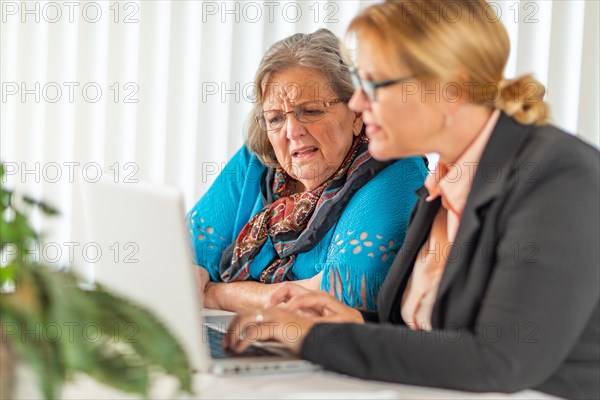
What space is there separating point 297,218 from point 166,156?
1.06 metres

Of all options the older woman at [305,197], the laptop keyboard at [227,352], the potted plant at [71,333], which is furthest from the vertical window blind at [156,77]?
the potted plant at [71,333]

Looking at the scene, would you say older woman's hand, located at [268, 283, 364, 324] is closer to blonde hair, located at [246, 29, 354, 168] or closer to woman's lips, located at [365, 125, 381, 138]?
woman's lips, located at [365, 125, 381, 138]

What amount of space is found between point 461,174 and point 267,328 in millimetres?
436

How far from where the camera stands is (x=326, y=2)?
119 inches

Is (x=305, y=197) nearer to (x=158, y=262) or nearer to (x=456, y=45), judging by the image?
(x=456, y=45)

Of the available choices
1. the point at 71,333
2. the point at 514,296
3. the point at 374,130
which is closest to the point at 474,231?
the point at 514,296

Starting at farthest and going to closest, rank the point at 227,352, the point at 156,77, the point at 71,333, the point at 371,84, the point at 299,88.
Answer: the point at 156,77, the point at 299,88, the point at 371,84, the point at 227,352, the point at 71,333

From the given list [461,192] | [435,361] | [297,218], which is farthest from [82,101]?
[435,361]

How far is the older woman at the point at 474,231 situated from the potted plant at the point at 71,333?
1.29ft

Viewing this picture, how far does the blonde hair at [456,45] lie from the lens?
1.36 meters

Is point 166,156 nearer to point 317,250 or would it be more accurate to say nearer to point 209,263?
point 209,263

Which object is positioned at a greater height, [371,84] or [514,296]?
[371,84]

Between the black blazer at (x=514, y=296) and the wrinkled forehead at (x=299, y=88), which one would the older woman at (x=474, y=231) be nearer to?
the black blazer at (x=514, y=296)

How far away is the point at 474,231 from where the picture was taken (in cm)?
134
